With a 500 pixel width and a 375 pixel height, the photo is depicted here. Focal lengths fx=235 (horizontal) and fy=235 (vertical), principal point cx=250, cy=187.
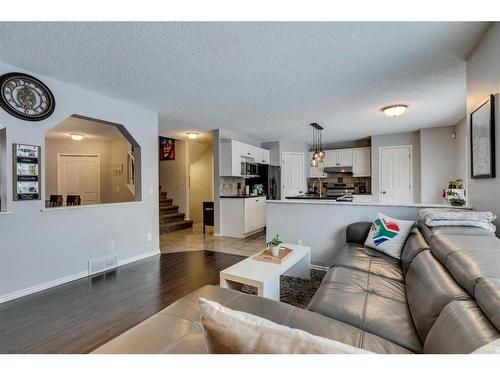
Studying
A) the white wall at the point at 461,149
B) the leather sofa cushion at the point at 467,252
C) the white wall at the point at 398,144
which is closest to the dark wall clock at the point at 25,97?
the leather sofa cushion at the point at 467,252

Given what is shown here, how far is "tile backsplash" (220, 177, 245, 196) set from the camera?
5.68 metres

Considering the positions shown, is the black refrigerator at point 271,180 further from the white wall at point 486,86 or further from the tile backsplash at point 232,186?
the white wall at point 486,86

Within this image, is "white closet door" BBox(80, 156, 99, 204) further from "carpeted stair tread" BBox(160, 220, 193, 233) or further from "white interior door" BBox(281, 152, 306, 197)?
"white interior door" BBox(281, 152, 306, 197)

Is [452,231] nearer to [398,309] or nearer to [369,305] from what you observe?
[398,309]

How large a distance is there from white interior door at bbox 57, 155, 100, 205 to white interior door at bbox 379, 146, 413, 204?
7.98m

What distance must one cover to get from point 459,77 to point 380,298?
9.59 feet

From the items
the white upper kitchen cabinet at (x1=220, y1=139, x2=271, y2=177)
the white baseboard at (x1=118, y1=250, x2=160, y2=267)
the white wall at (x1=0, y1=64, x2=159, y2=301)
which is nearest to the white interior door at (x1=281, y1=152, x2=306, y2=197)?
the white upper kitchen cabinet at (x1=220, y1=139, x2=271, y2=177)

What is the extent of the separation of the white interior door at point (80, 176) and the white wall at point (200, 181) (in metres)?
2.73

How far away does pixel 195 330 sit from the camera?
1.08m

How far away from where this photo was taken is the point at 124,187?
6852 mm

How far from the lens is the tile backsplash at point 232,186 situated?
5.68 m

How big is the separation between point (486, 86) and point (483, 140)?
45cm
